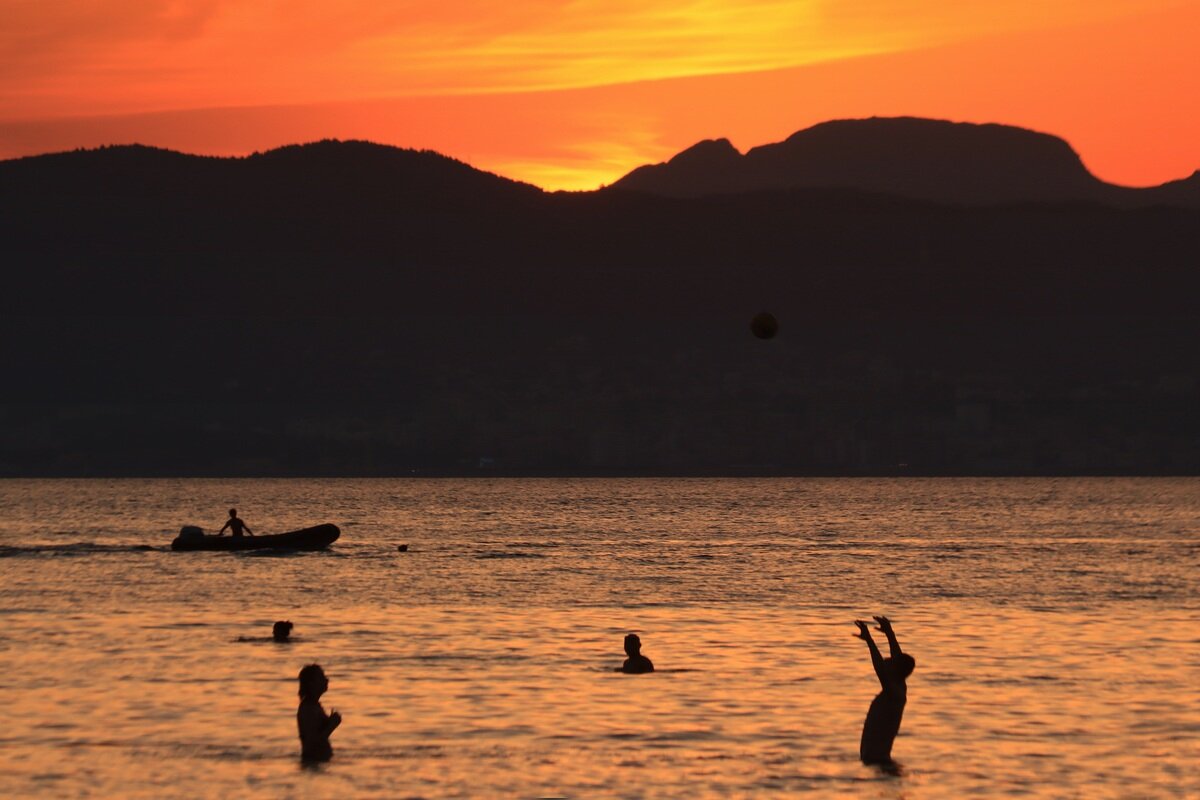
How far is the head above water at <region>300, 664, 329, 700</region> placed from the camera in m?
27.2

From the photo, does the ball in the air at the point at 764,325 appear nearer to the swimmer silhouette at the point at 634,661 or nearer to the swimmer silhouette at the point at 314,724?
the swimmer silhouette at the point at 634,661

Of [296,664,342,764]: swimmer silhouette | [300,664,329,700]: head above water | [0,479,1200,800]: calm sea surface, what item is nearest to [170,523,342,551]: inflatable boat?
[0,479,1200,800]: calm sea surface

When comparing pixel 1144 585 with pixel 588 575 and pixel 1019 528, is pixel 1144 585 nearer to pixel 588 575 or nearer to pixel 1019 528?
pixel 588 575

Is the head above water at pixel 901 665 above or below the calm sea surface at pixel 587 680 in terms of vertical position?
above

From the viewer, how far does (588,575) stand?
273 feet

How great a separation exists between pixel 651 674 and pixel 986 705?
7707 millimetres

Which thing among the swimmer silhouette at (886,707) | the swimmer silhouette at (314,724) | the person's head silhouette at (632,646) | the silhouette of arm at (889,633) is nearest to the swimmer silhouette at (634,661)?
the person's head silhouette at (632,646)

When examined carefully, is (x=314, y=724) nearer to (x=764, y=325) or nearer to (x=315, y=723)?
(x=315, y=723)

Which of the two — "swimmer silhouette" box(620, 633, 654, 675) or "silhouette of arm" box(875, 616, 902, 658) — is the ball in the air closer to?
"swimmer silhouette" box(620, 633, 654, 675)

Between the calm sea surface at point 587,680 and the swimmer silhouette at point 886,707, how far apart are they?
0.68m

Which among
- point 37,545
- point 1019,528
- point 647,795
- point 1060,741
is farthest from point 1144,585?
point 1019,528

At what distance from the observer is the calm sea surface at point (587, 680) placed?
27.3 m

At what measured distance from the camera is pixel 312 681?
27234 mm

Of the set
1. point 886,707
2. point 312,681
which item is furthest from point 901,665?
point 312,681
